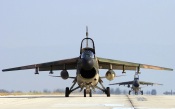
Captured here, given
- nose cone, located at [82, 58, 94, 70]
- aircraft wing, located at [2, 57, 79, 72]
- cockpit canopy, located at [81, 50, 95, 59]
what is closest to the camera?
nose cone, located at [82, 58, 94, 70]

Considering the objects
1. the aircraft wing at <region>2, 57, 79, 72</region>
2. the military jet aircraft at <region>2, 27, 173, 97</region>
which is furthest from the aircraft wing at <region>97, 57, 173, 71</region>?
the aircraft wing at <region>2, 57, 79, 72</region>

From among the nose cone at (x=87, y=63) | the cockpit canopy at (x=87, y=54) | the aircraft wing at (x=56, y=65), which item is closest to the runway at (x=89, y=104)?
the nose cone at (x=87, y=63)

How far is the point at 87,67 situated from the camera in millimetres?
28703

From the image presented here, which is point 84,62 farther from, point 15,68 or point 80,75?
point 15,68

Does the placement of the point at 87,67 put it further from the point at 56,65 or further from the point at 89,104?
the point at 89,104

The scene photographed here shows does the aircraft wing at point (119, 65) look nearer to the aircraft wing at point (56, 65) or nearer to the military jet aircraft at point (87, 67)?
the military jet aircraft at point (87, 67)

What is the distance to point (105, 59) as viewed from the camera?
34094mm

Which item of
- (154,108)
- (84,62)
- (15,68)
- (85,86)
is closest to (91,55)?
(84,62)

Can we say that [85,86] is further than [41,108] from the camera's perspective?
Yes

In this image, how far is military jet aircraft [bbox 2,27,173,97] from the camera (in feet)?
96.3

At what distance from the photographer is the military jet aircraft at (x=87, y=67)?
96.3 ft

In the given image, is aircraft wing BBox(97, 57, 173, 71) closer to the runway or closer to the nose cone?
the nose cone

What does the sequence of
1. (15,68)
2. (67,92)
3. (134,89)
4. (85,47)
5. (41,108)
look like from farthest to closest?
(134,89) → (15,68) → (67,92) → (85,47) → (41,108)

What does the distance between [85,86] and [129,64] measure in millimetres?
5610
